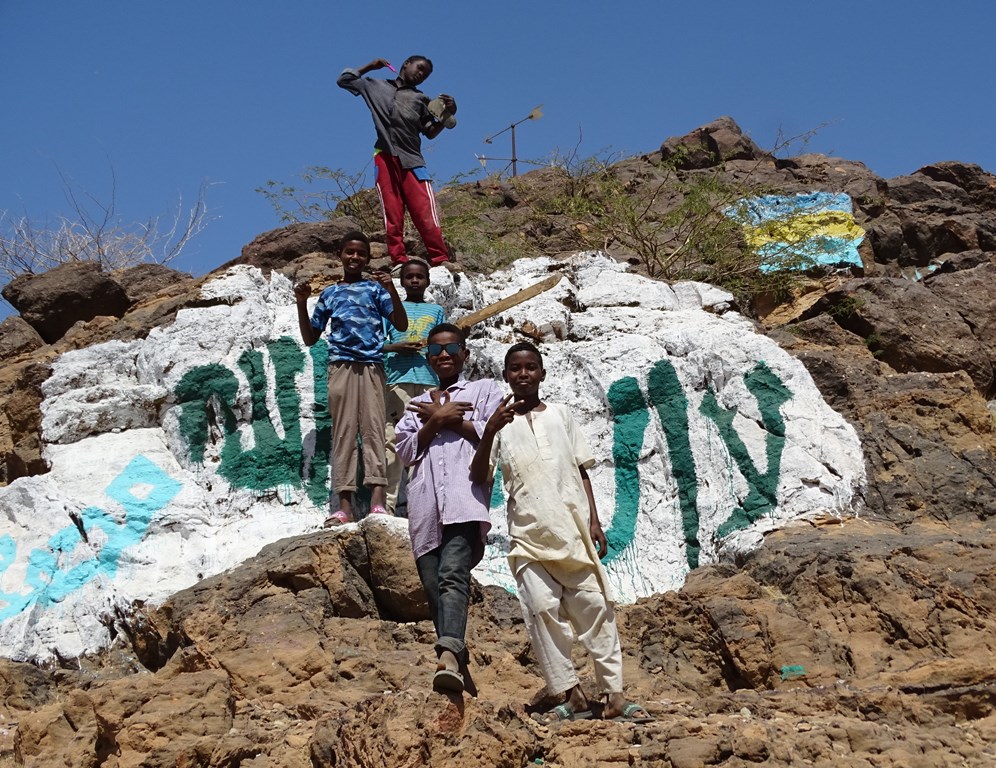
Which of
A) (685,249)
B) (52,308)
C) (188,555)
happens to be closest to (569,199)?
(685,249)

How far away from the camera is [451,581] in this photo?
12.7 ft

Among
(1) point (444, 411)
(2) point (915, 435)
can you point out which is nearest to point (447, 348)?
(1) point (444, 411)

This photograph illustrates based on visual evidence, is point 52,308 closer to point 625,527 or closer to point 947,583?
point 625,527

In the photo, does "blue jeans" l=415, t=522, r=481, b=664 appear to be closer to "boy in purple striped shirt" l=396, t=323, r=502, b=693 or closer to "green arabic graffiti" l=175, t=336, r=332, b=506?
"boy in purple striped shirt" l=396, t=323, r=502, b=693

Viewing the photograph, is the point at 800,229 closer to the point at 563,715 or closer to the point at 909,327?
the point at 909,327

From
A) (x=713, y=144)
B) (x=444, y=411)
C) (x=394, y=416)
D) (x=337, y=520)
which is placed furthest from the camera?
(x=713, y=144)

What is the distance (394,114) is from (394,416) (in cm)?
259

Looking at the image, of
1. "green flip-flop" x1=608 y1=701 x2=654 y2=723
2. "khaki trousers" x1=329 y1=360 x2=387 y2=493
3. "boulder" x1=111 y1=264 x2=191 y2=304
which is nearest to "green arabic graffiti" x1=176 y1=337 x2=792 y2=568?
"khaki trousers" x1=329 y1=360 x2=387 y2=493

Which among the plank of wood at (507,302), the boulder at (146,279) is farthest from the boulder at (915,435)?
the boulder at (146,279)

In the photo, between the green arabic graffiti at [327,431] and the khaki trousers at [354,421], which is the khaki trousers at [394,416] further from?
the green arabic graffiti at [327,431]

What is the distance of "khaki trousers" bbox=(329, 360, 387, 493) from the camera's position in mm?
5707

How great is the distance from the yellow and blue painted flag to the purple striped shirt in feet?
16.9

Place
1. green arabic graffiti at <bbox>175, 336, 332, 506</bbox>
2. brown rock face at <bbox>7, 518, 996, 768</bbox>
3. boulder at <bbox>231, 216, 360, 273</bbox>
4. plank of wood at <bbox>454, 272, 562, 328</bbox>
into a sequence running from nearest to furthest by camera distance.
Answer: brown rock face at <bbox>7, 518, 996, 768</bbox> < green arabic graffiti at <bbox>175, 336, 332, 506</bbox> < plank of wood at <bbox>454, 272, 562, 328</bbox> < boulder at <bbox>231, 216, 360, 273</bbox>

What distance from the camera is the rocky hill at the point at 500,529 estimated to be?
3.77 meters
